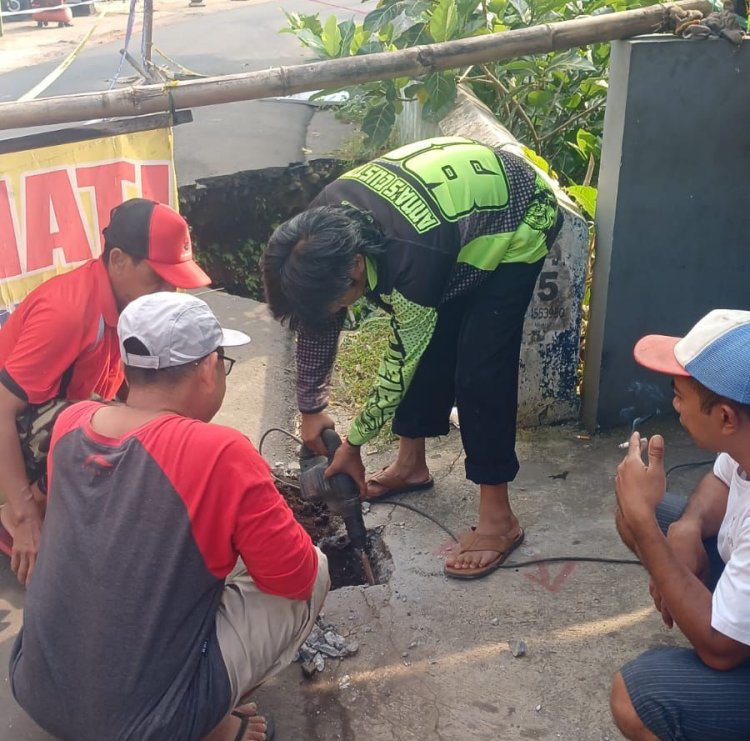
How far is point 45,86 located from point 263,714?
1116 cm

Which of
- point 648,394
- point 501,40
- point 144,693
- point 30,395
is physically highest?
point 501,40

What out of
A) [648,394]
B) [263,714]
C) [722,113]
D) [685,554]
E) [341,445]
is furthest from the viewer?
[648,394]

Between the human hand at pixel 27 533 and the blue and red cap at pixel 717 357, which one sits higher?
the blue and red cap at pixel 717 357

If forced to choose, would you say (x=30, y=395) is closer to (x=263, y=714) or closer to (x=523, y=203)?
(x=263, y=714)

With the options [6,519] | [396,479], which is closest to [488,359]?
[396,479]

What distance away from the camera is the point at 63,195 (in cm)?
311

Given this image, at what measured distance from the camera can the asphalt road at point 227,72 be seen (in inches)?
311

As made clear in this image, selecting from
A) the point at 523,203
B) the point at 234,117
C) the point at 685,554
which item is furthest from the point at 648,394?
the point at 234,117

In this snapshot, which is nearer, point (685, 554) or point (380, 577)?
point (685, 554)

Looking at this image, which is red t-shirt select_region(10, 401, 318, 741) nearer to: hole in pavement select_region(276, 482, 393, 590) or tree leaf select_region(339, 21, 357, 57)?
hole in pavement select_region(276, 482, 393, 590)

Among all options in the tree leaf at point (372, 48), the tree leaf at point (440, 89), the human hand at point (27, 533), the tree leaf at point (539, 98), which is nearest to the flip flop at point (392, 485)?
the human hand at point (27, 533)

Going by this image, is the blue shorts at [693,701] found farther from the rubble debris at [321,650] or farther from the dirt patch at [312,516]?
the dirt patch at [312,516]

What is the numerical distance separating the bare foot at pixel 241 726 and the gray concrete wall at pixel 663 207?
2219 mm

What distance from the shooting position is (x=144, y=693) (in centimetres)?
217
